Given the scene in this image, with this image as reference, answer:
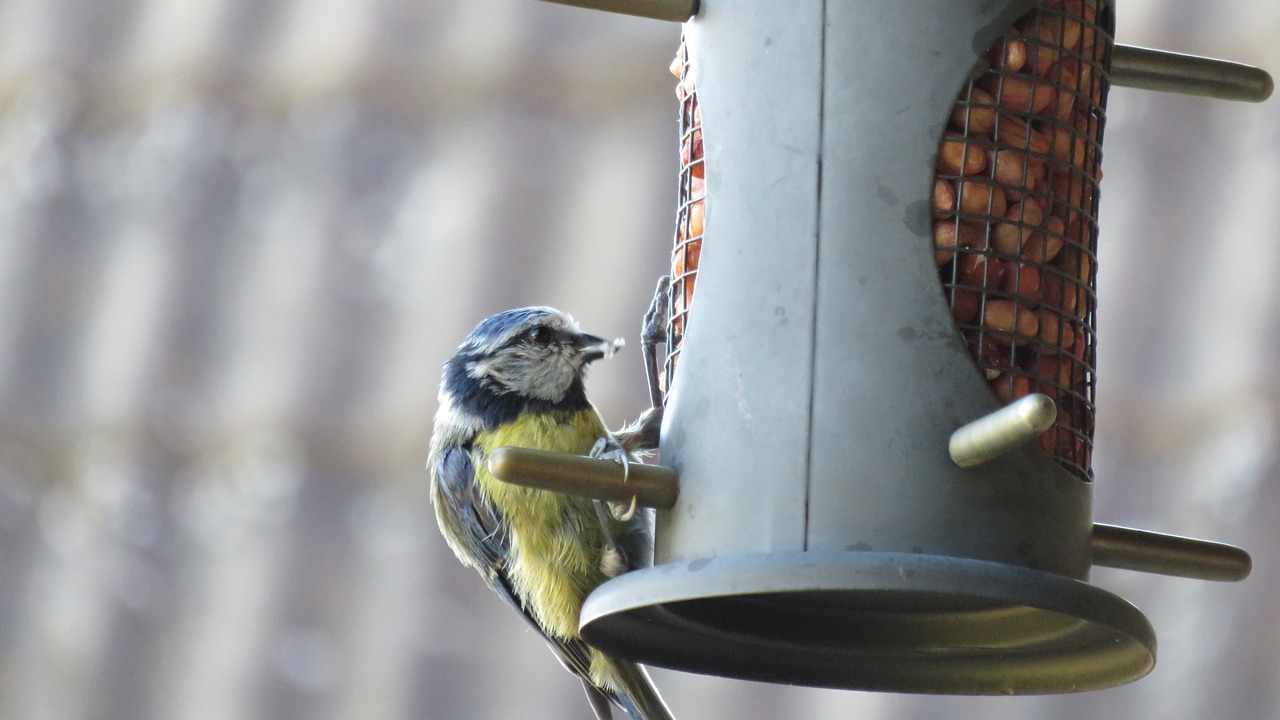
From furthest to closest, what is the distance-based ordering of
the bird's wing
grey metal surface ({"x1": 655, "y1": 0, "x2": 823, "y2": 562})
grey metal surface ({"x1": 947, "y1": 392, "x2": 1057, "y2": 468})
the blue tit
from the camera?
the bird's wing
the blue tit
grey metal surface ({"x1": 655, "y1": 0, "x2": 823, "y2": 562})
grey metal surface ({"x1": 947, "y1": 392, "x2": 1057, "y2": 468})

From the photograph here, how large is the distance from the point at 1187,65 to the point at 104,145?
→ 105 inches

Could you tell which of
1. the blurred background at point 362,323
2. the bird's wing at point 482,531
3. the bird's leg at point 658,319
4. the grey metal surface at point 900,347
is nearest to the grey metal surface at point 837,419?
the grey metal surface at point 900,347

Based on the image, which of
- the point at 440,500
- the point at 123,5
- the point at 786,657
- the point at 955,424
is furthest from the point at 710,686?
the point at 123,5

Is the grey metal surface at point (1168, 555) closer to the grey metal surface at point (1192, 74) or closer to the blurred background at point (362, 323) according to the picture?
the grey metal surface at point (1192, 74)

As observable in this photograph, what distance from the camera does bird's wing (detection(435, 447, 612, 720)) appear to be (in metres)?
3.10

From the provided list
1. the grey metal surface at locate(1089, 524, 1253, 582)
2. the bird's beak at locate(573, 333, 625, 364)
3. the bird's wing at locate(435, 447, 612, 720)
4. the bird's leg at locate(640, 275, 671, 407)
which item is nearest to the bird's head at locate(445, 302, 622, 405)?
the bird's beak at locate(573, 333, 625, 364)

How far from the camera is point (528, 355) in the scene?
3.21m

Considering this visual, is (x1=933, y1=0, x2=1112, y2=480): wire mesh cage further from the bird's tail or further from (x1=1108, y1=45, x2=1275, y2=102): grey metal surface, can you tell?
the bird's tail

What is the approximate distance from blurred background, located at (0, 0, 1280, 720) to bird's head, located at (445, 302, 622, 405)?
1.90 ft

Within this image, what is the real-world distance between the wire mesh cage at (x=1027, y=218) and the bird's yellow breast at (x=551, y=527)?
952 mm

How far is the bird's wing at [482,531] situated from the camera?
122 inches

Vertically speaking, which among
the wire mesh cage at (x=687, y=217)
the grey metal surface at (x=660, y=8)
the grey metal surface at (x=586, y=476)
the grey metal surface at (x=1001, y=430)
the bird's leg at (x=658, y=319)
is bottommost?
the grey metal surface at (x=586, y=476)

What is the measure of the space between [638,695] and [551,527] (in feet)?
1.11

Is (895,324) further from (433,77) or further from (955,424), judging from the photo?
(433,77)
